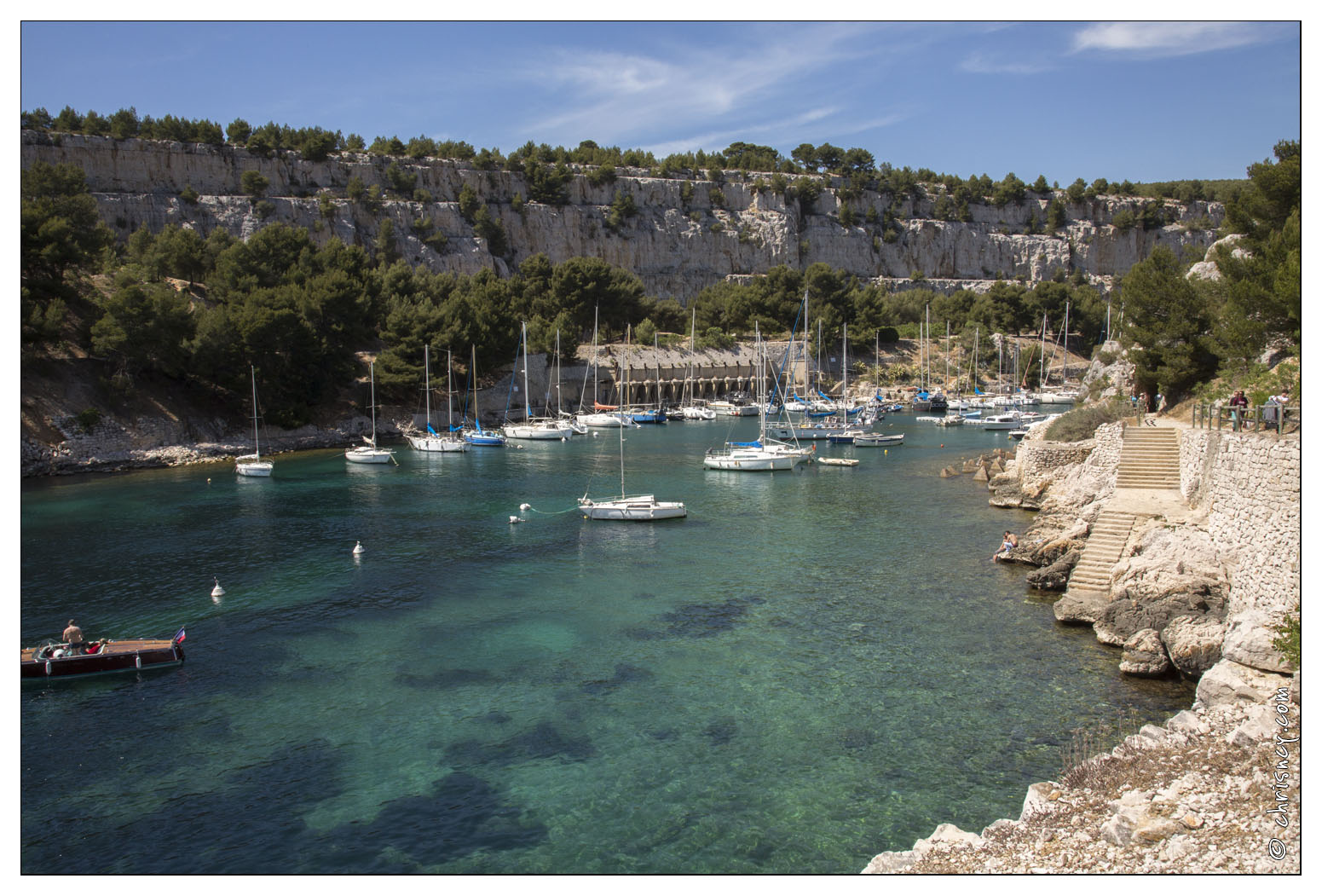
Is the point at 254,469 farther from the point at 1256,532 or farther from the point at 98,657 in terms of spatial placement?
the point at 1256,532

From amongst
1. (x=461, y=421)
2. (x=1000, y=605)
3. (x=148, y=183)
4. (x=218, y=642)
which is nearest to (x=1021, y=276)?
(x=461, y=421)

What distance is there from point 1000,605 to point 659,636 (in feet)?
28.0

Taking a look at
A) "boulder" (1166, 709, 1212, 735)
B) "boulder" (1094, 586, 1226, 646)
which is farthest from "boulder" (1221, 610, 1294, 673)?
"boulder" (1094, 586, 1226, 646)

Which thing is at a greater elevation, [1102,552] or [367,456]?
[367,456]

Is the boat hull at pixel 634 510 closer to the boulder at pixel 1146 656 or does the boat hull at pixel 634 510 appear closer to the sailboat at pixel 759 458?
the sailboat at pixel 759 458

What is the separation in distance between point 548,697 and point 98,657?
9.54m

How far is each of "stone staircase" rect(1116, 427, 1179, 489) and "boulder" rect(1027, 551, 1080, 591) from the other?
3276 mm

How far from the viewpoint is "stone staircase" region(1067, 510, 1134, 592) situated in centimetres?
2095

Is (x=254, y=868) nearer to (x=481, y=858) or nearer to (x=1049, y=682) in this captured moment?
(x=481, y=858)

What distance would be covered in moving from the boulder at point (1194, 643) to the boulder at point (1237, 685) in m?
1.95

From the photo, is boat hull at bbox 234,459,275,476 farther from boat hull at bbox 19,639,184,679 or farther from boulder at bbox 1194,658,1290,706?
boulder at bbox 1194,658,1290,706

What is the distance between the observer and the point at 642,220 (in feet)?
401

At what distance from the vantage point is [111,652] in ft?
59.3

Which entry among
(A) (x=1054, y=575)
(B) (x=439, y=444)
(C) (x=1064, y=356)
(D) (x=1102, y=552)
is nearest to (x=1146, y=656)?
(D) (x=1102, y=552)
